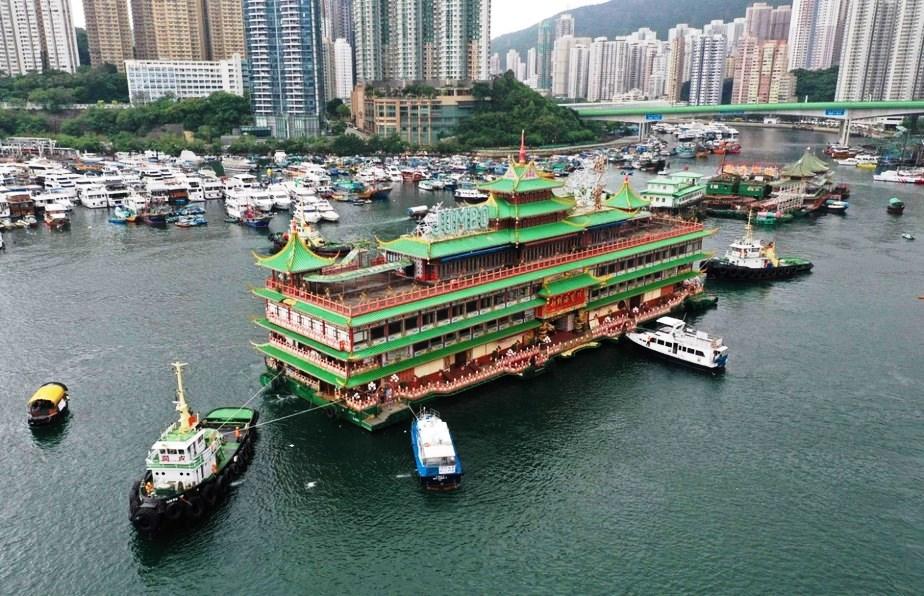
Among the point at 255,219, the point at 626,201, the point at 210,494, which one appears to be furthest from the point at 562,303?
the point at 255,219

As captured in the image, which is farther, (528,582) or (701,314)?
(701,314)

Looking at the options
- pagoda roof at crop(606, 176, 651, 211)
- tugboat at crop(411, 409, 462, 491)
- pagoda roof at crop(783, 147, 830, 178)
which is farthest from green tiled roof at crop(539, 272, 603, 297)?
pagoda roof at crop(783, 147, 830, 178)

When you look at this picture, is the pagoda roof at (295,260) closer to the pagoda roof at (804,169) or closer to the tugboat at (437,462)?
the tugboat at (437,462)

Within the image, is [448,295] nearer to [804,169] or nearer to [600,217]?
[600,217]

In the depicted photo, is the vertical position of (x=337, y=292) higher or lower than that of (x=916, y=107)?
lower

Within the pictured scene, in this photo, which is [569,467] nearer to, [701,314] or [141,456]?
[141,456]

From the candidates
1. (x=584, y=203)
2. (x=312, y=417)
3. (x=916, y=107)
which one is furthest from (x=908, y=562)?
(x=916, y=107)
